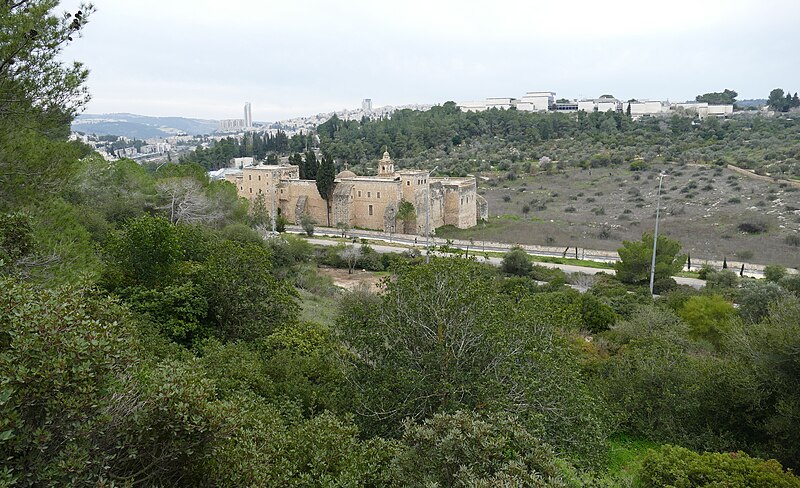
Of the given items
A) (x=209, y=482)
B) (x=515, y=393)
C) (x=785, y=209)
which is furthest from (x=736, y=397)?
(x=785, y=209)

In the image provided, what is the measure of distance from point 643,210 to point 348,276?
2319 cm

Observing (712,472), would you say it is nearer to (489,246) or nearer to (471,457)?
(471,457)

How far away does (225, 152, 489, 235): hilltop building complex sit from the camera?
3419 cm

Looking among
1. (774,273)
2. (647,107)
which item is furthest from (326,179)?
(647,107)

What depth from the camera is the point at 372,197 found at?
3475 centimetres

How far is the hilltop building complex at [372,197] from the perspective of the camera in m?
34.2

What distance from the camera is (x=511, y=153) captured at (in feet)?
190

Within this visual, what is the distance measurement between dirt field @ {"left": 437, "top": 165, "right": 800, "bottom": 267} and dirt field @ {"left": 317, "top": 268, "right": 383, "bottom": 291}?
9.98 metres

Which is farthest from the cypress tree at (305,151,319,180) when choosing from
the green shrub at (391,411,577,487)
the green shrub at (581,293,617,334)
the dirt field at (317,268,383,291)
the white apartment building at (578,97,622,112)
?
the white apartment building at (578,97,622,112)

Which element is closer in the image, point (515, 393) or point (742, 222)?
point (515, 393)

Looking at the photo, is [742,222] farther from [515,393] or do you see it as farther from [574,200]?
[515,393]

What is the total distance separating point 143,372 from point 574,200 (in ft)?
134

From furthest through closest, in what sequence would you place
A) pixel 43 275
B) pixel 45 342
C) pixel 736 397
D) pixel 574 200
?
pixel 574 200 → pixel 736 397 → pixel 43 275 → pixel 45 342

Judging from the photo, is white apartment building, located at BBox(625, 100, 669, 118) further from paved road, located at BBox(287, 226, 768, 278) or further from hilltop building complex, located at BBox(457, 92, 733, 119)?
paved road, located at BBox(287, 226, 768, 278)
